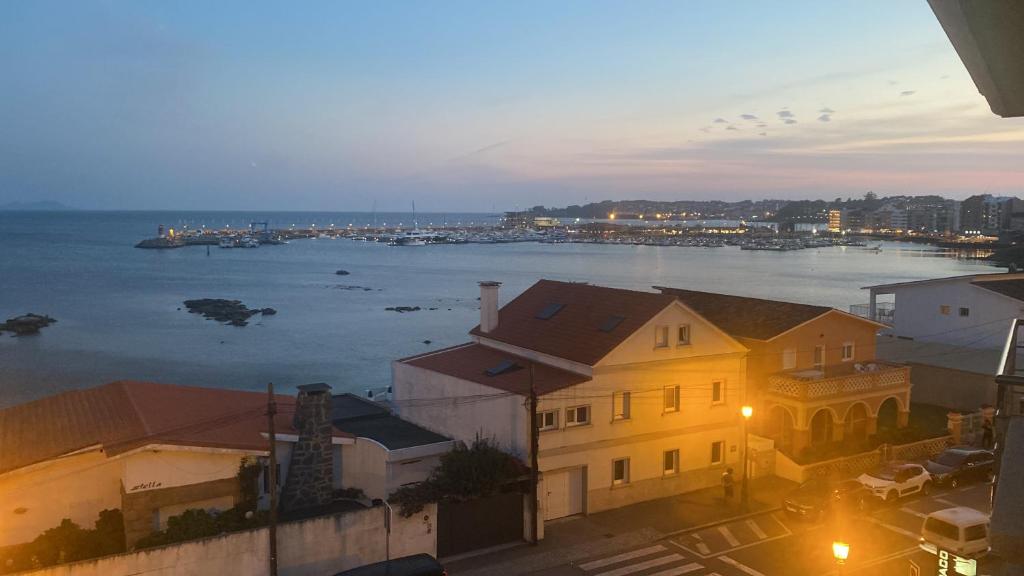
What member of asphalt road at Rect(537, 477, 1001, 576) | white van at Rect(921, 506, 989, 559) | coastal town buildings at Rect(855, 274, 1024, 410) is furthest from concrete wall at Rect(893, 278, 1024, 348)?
white van at Rect(921, 506, 989, 559)

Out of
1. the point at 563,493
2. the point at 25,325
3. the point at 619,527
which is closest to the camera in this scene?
the point at 619,527

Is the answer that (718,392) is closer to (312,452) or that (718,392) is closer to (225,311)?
(312,452)

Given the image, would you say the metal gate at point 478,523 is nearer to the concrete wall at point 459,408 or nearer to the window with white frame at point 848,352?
the concrete wall at point 459,408

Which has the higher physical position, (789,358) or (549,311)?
(549,311)

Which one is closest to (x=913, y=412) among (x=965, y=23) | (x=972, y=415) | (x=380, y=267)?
(x=972, y=415)

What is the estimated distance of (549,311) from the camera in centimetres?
2456

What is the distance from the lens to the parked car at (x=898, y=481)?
795 inches

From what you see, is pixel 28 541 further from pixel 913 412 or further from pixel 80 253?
pixel 80 253

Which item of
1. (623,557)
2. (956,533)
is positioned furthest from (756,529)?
(956,533)

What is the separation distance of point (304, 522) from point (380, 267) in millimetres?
122345

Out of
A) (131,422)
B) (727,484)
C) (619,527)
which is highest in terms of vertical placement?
(131,422)

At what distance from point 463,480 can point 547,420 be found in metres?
3.20

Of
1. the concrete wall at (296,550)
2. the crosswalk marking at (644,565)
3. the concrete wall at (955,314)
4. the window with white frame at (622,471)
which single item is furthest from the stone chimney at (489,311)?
the concrete wall at (955,314)

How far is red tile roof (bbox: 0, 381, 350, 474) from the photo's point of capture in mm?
15664
